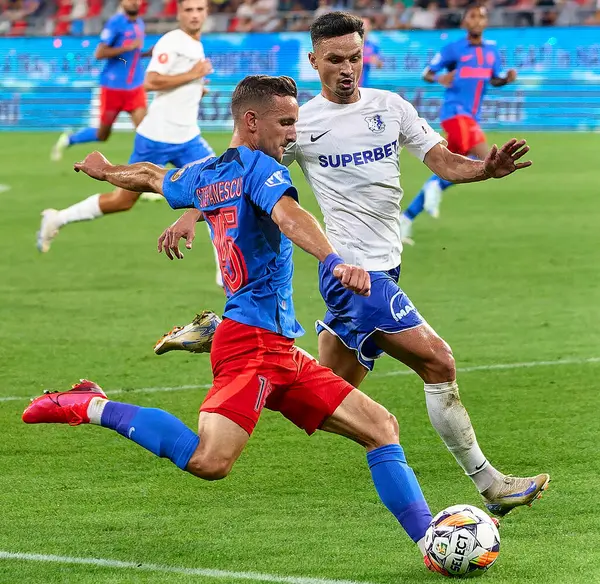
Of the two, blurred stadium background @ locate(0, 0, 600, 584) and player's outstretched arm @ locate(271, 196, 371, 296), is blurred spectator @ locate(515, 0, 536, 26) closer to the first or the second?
blurred stadium background @ locate(0, 0, 600, 584)

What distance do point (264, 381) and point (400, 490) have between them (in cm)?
70

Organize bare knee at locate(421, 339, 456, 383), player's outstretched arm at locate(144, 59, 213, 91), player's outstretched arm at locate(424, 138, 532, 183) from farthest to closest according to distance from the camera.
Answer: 1. player's outstretched arm at locate(144, 59, 213, 91)
2. bare knee at locate(421, 339, 456, 383)
3. player's outstretched arm at locate(424, 138, 532, 183)

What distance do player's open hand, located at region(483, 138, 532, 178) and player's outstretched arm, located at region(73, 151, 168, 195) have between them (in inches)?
56.9

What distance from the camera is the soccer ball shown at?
4.91 meters

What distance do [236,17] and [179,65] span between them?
2051cm

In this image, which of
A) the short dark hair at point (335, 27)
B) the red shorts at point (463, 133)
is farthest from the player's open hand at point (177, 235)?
the red shorts at point (463, 133)

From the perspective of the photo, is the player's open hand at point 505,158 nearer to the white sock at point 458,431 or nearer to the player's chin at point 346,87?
the player's chin at point 346,87

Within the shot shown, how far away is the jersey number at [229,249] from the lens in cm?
519

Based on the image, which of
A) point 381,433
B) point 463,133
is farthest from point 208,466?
point 463,133

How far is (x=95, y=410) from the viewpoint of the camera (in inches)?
206

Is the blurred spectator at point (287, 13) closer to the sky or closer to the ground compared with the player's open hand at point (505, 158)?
closer to the ground

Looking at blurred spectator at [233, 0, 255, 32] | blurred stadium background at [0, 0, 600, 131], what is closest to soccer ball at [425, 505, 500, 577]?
blurred stadium background at [0, 0, 600, 131]

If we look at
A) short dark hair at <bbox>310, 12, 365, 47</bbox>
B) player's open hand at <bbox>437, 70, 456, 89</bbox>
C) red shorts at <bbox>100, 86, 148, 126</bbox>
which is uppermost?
short dark hair at <bbox>310, 12, 365, 47</bbox>

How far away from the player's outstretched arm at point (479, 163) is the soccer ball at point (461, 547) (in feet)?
5.08
